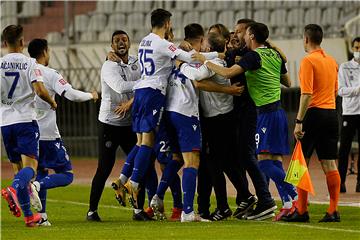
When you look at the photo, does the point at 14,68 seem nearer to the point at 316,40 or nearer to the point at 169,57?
the point at 169,57

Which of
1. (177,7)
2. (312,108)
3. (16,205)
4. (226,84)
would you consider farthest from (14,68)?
(177,7)

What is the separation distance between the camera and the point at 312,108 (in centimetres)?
Result: 1412

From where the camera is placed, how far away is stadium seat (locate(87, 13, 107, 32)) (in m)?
32.6

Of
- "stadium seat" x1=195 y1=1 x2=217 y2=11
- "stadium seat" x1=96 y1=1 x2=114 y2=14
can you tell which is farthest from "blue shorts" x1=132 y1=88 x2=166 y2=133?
"stadium seat" x1=96 y1=1 x2=114 y2=14

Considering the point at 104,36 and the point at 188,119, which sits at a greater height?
the point at 104,36

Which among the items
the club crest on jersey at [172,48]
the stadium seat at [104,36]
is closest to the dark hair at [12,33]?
the club crest on jersey at [172,48]

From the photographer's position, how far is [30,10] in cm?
3431

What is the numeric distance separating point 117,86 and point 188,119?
1071mm

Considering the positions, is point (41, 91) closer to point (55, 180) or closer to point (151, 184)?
point (55, 180)

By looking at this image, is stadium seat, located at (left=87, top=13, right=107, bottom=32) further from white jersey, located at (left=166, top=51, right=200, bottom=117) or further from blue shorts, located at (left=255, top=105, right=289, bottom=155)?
blue shorts, located at (left=255, top=105, right=289, bottom=155)

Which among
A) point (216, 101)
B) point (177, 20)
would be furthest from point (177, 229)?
point (177, 20)

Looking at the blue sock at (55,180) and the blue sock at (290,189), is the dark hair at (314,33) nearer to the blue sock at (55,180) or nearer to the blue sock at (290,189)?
the blue sock at (290,189)

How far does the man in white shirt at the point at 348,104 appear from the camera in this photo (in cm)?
1877

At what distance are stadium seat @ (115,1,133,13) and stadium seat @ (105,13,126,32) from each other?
0.31 metres
